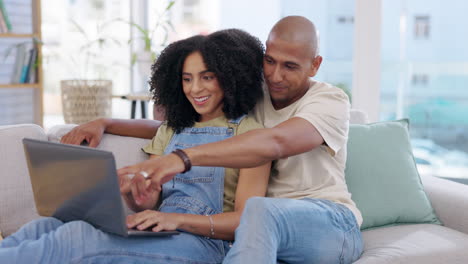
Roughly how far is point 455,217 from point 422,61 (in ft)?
8.70

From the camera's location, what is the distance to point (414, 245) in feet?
5.98

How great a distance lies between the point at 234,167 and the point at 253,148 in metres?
0.07

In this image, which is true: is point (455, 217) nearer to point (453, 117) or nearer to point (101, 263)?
point (101, 263)

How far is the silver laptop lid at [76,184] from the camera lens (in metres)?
1.34

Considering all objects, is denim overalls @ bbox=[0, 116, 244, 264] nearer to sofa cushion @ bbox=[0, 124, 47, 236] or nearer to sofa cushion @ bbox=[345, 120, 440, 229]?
sofa cushion @ bbox=[0, 124, 47, 236]

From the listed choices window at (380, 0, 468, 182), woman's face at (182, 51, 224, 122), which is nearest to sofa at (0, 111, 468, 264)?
woman's face at (182, 51, 224, 122)

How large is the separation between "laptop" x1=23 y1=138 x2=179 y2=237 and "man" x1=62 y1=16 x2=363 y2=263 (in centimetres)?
6

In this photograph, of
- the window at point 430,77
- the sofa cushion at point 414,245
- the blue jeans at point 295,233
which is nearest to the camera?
the blue jeans at point 295,233

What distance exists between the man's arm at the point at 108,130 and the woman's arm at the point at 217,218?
43 centimetres

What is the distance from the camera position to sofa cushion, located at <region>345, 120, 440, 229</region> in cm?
206

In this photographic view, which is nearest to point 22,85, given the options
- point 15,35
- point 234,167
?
point 15,35

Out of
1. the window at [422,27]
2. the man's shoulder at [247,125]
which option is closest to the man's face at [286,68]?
the man's shoulder at [247,125]

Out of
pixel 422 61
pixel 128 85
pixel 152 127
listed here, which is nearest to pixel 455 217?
pixel 152 127

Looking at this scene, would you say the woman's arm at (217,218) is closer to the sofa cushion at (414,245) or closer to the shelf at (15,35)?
the sofa cushion at (414,245)
